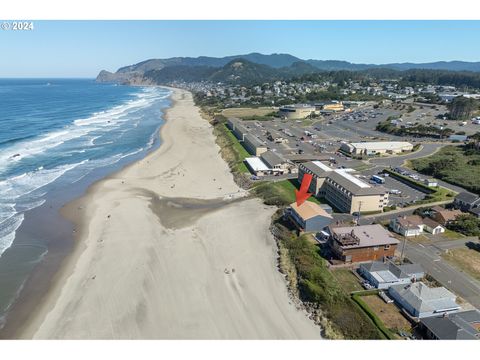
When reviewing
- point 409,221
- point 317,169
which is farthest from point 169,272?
point 317,169

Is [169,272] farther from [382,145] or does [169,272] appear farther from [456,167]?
[382,145]

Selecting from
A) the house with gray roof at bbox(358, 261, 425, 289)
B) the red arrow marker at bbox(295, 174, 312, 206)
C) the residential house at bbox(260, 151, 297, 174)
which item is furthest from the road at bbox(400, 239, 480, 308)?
the residential house at bbox(260, 151, 297, 174)

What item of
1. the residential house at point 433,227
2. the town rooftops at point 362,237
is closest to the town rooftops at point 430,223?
the residential house at point 433,227

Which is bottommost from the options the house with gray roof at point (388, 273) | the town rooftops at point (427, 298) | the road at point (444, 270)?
the road at point (444, 270)

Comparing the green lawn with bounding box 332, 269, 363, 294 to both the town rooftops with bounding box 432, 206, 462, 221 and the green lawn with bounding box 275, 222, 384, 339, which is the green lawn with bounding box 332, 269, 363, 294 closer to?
the green lawn with bounding box 275, 222, 384, 339

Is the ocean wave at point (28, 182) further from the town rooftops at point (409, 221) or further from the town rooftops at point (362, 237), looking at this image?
the town rooftops at point (409, 221)
